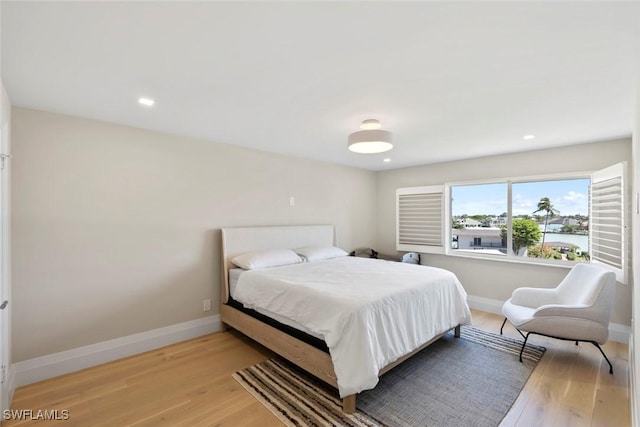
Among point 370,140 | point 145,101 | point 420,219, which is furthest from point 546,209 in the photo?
point 145,101

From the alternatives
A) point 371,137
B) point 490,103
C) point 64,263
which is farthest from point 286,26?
point 64,263

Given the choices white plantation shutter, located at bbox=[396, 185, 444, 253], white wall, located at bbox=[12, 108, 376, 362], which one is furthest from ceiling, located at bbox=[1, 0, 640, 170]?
white plantation shutter, located at bbox=[396, 185, 444, 253]

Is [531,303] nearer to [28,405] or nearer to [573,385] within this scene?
[573,385]

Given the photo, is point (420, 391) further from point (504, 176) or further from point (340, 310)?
point (504, 176)

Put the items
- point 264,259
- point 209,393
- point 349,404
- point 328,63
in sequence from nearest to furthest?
point 328,63 → point 349,404 → point 209,393 → point 264,259

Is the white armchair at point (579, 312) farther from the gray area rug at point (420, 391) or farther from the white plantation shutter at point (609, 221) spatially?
the gray area rug at point (420, 391)

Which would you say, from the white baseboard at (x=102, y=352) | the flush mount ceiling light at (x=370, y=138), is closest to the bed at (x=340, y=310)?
the white baseboard at (x=102, y=352)

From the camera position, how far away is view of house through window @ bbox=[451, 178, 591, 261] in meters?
3.69

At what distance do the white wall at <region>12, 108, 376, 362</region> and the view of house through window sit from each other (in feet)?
10.8

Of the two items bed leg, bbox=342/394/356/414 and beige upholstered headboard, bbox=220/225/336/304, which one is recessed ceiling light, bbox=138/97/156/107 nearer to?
beige upholstered headboard, bbox=220/225/336/304

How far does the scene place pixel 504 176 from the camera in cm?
416

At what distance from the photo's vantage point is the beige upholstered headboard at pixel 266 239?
3471 mm

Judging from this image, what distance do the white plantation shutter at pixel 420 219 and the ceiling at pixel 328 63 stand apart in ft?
6.75

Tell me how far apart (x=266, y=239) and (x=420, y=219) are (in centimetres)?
279
